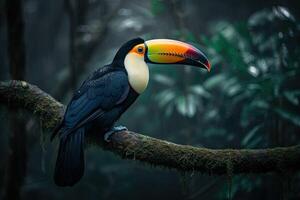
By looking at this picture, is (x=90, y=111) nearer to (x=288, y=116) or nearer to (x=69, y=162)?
(x=69, y=162)

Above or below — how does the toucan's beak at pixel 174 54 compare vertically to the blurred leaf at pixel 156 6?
below

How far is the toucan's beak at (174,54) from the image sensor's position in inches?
140

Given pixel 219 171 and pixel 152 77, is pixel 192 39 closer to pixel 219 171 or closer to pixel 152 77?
pixel 152 77

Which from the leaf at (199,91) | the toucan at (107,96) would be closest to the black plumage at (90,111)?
the toucan at (107,96)

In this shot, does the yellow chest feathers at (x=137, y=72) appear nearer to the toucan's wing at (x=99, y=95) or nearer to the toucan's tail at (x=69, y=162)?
the toucan's wing at (x=99, y=95)

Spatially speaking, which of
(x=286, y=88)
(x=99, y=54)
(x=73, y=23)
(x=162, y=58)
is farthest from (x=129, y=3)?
(x=162, y=58)

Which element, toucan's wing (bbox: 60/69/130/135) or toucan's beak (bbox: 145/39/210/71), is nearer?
toucan's wing (bbox: 60/69/130/135)

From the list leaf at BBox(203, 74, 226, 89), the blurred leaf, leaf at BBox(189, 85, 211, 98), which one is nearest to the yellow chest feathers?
the blurred leaf

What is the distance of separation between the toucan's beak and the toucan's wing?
31 cm

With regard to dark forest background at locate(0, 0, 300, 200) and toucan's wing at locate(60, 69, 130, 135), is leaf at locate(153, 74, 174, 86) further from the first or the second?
toucan's wing at locate(60, 69, 130, 135)

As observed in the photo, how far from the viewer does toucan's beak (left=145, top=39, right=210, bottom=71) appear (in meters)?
3.55

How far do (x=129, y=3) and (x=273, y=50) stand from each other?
282 centimetres

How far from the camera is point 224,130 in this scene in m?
6.22

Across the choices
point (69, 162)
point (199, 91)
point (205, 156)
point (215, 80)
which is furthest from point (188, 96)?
point (69, 162)
